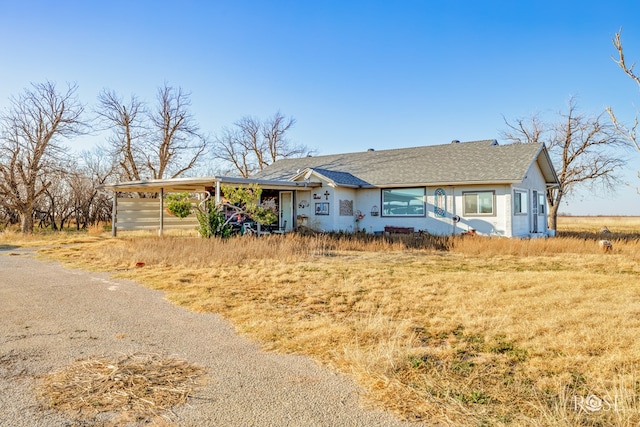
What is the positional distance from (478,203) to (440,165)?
2663 mm

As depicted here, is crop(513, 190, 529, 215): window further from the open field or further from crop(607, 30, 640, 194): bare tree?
crop(607, 30, 640, 194): bare tree

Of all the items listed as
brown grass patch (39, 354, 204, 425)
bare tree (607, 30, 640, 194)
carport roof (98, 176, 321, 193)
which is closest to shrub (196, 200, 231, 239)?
carport roof (98, 176, 321, 193)

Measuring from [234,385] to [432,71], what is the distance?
1699 centimetres

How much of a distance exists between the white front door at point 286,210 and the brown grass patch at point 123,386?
50.3ft

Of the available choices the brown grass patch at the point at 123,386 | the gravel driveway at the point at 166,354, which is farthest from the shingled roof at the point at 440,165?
the brown grass patch at the point at 123,386

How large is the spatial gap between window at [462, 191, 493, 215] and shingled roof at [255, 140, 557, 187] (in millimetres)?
777

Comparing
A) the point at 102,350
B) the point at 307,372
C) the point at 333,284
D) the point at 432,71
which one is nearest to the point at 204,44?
the point at 432,71

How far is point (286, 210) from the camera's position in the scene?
63.7ft

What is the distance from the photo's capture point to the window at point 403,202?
17.7 meters

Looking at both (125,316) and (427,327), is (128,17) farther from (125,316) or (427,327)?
(427,327)

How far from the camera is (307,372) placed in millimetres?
3584

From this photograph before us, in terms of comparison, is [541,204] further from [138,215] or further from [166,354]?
[166,354]

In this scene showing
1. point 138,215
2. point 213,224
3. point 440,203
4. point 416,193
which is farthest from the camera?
point 138,215

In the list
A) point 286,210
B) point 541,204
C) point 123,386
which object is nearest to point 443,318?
point 123,386
